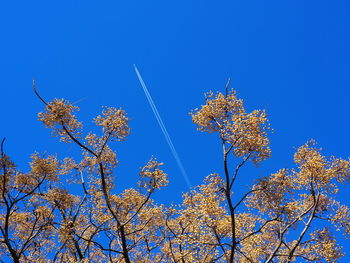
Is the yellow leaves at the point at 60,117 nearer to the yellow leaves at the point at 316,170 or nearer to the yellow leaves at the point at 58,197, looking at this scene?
the yellow leaves at the point at 58,197

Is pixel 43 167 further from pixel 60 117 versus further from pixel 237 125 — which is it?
pixel 237 125

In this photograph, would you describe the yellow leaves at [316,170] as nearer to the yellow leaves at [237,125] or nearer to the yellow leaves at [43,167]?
the yellow leaves at [237,125]

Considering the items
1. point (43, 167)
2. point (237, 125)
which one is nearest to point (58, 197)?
point (43, 167)

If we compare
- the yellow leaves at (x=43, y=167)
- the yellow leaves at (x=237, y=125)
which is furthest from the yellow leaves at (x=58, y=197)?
the yellow leaves at (x=237, y=125)

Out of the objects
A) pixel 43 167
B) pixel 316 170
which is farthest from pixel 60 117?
pixel 316 170

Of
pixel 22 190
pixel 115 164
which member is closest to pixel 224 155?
pixel 115 164

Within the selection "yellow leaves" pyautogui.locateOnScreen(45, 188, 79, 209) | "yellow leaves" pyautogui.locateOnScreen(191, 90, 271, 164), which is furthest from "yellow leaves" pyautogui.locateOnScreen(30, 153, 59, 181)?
"yellow leaves" pyautogui.locateOnScreen(191, 90, 271, 164)

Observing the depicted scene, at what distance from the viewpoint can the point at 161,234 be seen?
65.0ft

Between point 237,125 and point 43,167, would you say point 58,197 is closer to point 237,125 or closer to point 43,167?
point 43,167

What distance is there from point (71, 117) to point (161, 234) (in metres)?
10.4

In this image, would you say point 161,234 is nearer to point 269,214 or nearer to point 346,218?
point 269,214

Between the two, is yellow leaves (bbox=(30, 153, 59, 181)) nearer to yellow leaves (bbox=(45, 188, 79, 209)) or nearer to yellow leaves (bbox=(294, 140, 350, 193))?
yellow leaves (bbox=(45, 188, 79, 209))

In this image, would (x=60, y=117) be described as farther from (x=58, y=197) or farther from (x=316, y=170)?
(x=316, y=170)

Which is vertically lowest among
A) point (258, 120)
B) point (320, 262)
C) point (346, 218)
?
point (320, 262)
